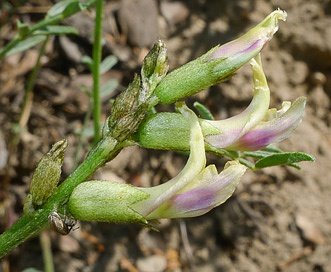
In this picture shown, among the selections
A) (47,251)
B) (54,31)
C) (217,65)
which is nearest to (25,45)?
(54,31)

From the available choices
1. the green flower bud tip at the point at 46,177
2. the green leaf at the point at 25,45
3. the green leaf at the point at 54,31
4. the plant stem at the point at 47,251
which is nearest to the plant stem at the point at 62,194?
the green flower bud tip at the point at 46,177

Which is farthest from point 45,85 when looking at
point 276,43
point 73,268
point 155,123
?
point 155,123

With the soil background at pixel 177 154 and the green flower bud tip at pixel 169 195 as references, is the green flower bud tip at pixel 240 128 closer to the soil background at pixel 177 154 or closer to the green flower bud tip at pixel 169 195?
the green flower bud tip at pixel 169 195

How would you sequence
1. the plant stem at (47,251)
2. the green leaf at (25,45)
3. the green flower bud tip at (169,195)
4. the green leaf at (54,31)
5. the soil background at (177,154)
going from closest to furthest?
the green flower bud tip at (169,195), the green leaf at (54,31), the green leaf at (25,45), the plant stem at (47,251), the soil background at (177,154)

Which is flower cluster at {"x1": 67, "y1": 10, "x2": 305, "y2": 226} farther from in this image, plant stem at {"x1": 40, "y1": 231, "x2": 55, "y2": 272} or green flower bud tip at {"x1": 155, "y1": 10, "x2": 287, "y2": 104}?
plant stem at {"x1": 40, "y1": 231, "x2": 55, "y2": 272}

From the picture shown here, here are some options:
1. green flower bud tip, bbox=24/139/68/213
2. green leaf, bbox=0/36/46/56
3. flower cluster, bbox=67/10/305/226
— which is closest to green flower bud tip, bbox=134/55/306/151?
flower cluster, bbox=67/10/305/226
